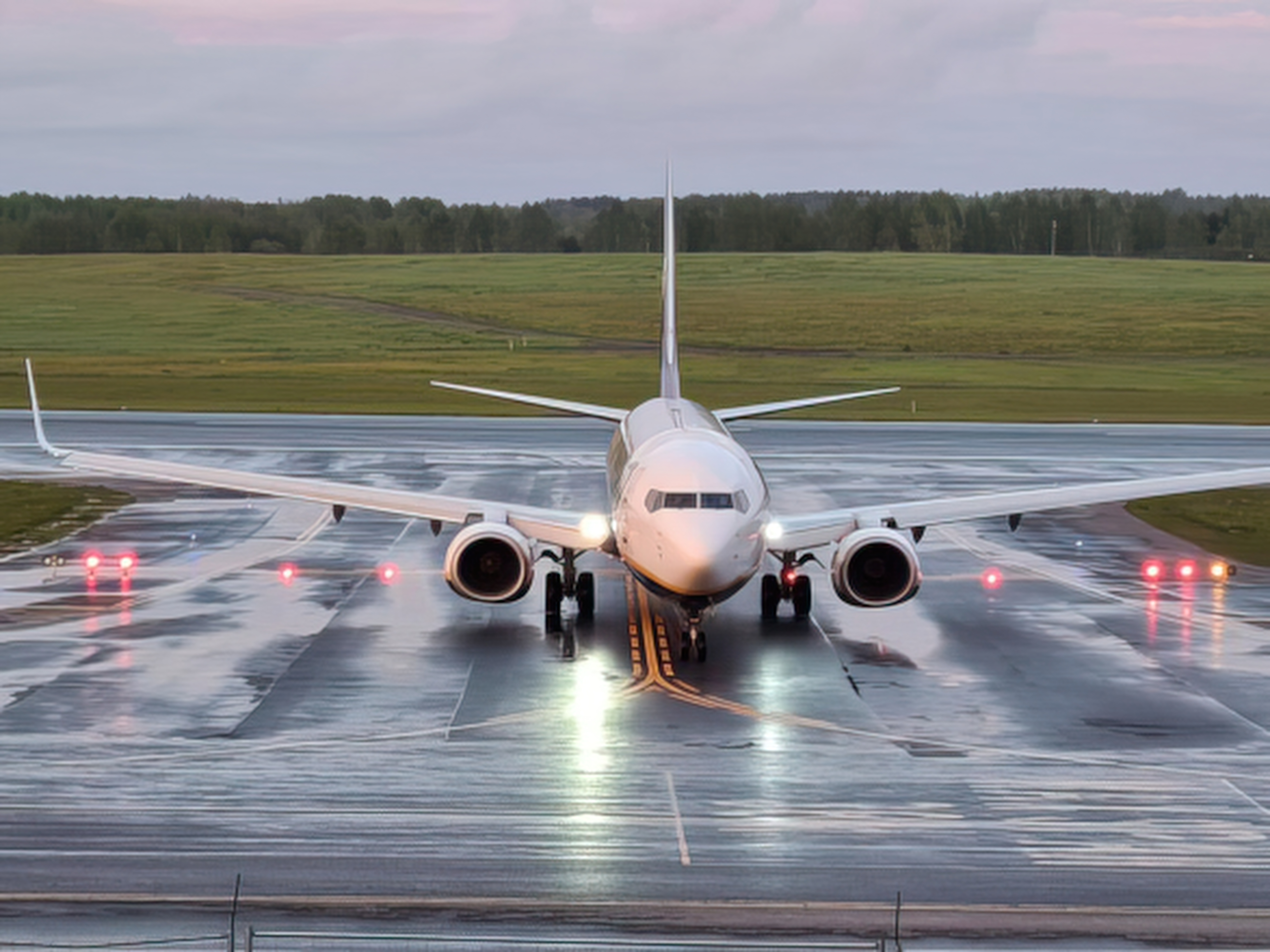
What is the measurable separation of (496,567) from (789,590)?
7.07m

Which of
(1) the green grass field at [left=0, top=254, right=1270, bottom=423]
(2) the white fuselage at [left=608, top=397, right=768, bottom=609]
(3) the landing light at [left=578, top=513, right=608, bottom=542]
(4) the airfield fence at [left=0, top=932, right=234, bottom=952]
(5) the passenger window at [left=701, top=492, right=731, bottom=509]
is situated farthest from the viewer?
(1) the green grass field at [left=0, top=254, right=1270, bottom=423]

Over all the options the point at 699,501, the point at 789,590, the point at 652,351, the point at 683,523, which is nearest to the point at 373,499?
the point at 789,590

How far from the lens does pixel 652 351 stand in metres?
145

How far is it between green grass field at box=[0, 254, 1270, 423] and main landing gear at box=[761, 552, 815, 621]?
53.2 meters

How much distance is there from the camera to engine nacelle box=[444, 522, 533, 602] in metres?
34.9

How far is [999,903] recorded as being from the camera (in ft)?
67.5

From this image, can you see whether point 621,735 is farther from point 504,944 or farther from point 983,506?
point 983,506

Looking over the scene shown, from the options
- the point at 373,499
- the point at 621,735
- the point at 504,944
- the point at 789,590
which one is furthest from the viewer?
the point at 373,499

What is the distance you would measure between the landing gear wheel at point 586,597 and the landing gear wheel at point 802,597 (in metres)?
4.50

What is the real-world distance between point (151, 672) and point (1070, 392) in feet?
281

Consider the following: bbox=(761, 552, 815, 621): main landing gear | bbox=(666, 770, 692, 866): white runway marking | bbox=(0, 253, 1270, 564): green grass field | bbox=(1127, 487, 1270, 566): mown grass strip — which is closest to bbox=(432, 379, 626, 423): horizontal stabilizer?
bbox=(761, 552, 815, 621): main landing gear

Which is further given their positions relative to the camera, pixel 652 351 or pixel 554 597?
pixel 652 351

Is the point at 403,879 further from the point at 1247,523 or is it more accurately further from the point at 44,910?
the point at 1247,523

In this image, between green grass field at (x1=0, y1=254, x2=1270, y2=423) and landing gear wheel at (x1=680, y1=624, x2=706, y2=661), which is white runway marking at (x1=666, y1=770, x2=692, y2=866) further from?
green grass field at (x1=0, y1=254, x2=1270, y2=423)
